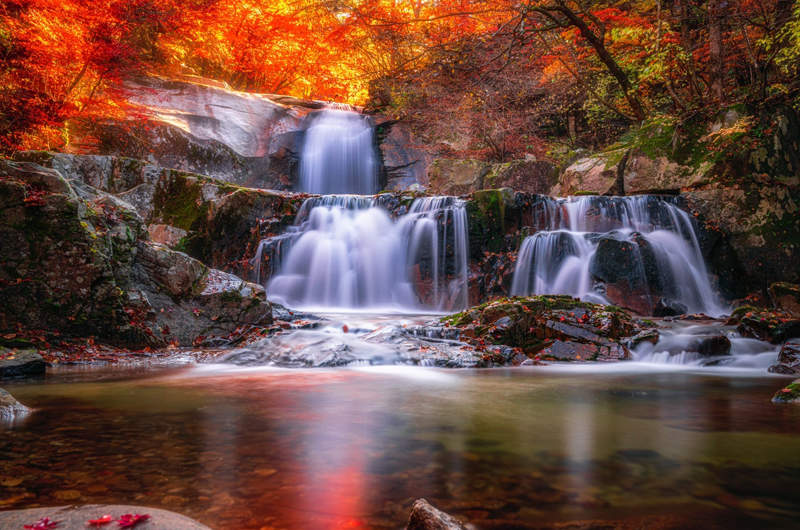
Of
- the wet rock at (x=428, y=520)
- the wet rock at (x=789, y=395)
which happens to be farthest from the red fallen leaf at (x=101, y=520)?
the wet rock at (x=789, y=395)

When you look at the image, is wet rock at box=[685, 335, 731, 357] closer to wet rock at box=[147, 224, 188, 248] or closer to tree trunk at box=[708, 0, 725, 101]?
tree trunk at box=[708, 0, 725, 101]

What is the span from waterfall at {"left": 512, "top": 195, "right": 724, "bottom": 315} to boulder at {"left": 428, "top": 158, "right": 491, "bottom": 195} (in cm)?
453

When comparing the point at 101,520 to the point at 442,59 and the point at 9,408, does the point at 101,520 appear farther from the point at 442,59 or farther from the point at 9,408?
the point at 442,59

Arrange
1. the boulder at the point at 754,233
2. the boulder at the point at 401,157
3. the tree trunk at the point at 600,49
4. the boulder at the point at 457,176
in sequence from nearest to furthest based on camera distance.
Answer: the tree trunk at the point at 600,49 → the boulder at the point at 754,233 → the boulder at the point at 457,176 → the boulder at the point at 401,157

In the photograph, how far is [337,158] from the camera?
18.7 meters

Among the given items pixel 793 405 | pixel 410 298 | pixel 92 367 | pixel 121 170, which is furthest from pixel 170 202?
pixel 793 405

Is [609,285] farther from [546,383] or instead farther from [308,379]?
[308,379]

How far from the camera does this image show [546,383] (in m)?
4.71

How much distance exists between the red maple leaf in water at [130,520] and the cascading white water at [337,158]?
55.6 ft

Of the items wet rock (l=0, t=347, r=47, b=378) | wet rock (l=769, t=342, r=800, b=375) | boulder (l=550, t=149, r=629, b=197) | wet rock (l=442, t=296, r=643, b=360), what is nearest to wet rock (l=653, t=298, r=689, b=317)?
wet rock (l=442, t=296, r=643, b=360)

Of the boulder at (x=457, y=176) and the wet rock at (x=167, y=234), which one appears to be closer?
the wet rock at (x=167, y=234)

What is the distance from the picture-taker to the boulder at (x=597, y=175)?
12.4m

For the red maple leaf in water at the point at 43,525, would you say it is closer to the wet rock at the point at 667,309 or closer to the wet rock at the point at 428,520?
the wet rock at the point at 428,520

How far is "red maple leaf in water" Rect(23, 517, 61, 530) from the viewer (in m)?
1.47
